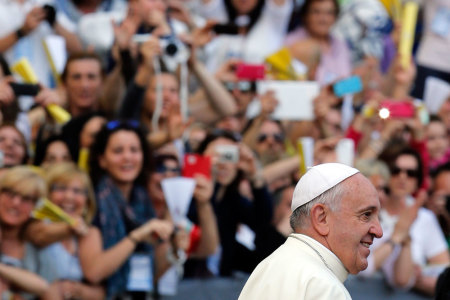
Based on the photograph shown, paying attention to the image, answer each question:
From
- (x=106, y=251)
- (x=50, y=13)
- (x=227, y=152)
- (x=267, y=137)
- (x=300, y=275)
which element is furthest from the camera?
(x=267, y=137)

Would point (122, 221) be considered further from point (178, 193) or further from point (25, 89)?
point (25, 89)

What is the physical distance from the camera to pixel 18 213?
7215 millimetres

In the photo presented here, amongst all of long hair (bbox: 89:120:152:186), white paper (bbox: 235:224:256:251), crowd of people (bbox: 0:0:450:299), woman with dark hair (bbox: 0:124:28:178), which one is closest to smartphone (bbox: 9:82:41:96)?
crowd of people (bbox: 0:0:450:299)

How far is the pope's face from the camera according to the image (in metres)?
A: 4.41

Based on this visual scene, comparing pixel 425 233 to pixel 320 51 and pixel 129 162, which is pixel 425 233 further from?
pixel 129 162

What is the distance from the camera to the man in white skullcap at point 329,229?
14.3 ft

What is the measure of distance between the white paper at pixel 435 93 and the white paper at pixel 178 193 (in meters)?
3.95

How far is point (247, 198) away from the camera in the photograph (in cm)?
866

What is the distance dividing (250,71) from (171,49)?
846 mm

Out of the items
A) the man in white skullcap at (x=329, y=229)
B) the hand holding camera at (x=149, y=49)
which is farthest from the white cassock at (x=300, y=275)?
the hand holding camera at (x=149, y=49)

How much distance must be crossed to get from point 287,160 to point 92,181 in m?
1.90

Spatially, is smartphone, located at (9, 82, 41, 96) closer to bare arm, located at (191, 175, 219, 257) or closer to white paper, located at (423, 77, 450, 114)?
bare arm, located at (191, 175, 219, 257)

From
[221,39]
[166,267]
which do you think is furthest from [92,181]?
[221,39]

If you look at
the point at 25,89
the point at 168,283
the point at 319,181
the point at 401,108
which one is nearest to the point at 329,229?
the point at 319,181
